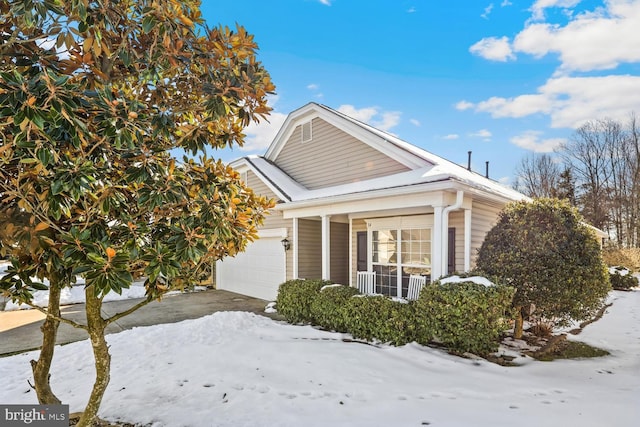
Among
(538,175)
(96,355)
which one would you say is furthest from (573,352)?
(538,175)

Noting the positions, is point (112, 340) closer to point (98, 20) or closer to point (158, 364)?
point (158, 364)

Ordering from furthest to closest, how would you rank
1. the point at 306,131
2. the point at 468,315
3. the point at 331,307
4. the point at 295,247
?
1. the point at 306,131
2. the point at 295,247
3. the point at 331,307
4. the point at 468,315

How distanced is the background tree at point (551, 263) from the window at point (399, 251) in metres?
2.24

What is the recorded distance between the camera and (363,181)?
9.30m

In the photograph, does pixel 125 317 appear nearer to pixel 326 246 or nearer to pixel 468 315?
pixel 326 246

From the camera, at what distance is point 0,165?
6.84 feet

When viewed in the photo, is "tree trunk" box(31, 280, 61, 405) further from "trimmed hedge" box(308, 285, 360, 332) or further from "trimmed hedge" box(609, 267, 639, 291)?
"trimmed hedge" box(609, 267, 639, 291)

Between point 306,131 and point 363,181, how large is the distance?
3114 millimetres

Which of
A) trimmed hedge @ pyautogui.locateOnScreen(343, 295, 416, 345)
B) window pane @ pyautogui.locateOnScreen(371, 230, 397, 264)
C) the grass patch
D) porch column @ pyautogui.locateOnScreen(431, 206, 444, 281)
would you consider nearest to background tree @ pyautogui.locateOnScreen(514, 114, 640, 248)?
the grass patch

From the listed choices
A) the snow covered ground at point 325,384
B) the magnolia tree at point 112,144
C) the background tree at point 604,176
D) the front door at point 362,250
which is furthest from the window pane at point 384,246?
the background tree at point 604,176

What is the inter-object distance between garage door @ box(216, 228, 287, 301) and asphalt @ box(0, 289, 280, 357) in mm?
427

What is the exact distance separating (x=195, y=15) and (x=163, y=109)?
2.82 ft

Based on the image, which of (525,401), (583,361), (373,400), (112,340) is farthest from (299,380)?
(583,361)

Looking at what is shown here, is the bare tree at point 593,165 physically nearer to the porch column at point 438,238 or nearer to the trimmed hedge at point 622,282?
the trimmed hedge at point 622,282
